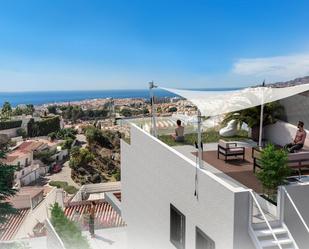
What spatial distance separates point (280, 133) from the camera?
9.38 m

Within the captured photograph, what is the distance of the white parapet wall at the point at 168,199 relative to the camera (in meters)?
4.69

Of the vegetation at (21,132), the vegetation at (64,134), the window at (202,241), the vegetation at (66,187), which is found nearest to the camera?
the window at (202,241)

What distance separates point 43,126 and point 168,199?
258 feet

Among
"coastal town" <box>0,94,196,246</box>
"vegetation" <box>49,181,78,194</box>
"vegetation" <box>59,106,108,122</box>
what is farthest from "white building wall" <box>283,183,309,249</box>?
"vegetation" <box>59,106,108,122</box>

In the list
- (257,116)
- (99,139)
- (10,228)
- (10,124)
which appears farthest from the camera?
(10,124)

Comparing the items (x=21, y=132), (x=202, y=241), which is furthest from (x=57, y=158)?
(x=202, y=241)

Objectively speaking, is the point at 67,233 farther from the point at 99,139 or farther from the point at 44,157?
the point at 99,139

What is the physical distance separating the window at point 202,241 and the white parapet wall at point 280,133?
13.7 feet

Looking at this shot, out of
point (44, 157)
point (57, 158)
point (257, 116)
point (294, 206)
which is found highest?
point (257, 116)

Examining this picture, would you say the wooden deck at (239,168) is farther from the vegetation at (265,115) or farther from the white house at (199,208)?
the vegetation at (265,115)

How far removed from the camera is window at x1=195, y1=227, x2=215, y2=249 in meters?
5.38

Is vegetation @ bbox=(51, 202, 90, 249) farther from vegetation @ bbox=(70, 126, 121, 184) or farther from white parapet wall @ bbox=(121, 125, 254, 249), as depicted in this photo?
vegetation @ bbox=(70, 126, 121, 184)

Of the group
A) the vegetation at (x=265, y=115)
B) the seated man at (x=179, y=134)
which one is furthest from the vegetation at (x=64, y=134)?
the vegetation at (x=265, y=115)

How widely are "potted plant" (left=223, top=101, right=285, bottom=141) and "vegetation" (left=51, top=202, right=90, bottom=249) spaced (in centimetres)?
614
